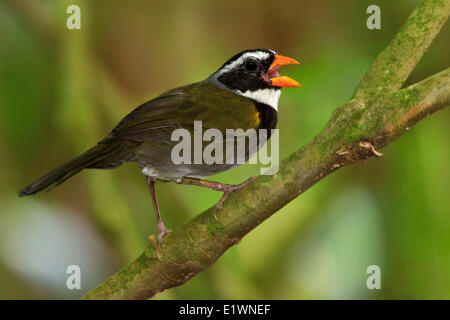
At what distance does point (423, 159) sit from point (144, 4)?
74.8 inches

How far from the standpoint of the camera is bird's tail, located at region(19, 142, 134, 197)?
7.78 ft

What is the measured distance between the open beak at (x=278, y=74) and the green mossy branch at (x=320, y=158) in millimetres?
635

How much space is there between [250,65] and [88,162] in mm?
901

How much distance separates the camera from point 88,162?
2.46 m

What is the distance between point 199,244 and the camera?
83.4 inches

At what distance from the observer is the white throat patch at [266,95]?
2.87 m

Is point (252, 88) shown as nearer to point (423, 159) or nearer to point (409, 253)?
point (423, 159)

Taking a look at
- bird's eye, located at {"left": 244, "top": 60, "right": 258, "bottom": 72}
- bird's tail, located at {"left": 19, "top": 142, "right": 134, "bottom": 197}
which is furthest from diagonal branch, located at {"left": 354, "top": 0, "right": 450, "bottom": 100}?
bird's tail, located at {"left": 19, "top": 142, "right": 134, "bottom": 197}

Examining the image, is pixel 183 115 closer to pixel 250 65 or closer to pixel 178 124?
pixel 178 124

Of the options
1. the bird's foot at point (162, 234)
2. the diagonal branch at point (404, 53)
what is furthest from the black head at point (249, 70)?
the bird's foot at point (162, 234)

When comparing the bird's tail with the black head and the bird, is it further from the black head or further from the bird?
the black head

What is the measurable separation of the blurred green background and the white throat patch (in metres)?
0.08
